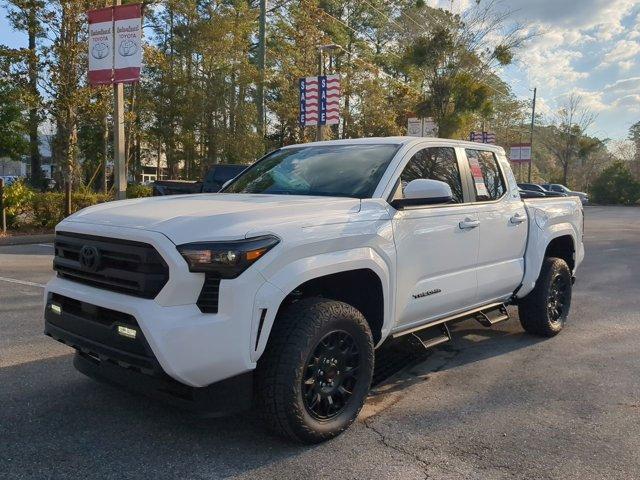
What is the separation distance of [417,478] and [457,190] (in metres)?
2.35

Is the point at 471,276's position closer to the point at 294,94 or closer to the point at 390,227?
the point at 390,227

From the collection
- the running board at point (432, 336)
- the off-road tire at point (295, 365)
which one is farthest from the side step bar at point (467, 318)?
the off-road tire at point (295, 365)

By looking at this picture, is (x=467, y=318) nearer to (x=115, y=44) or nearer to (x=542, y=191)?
(x=542, y=191)

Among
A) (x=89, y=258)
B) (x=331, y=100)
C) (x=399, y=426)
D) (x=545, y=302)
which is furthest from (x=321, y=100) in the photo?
A: (x=89, y=258)

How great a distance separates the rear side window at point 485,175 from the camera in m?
4.81

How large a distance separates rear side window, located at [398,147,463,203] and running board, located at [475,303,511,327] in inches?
42.8

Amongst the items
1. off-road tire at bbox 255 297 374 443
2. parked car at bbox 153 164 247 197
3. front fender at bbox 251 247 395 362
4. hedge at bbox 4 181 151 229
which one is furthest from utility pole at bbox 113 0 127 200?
off-road tire at bbox 255 297 374 443

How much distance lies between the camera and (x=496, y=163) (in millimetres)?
5207

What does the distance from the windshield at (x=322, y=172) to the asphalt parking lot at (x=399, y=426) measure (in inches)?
59.5

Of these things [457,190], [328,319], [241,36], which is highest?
[241,36]

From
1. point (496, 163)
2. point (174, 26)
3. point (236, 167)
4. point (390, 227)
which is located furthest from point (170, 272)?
point (174, 26)

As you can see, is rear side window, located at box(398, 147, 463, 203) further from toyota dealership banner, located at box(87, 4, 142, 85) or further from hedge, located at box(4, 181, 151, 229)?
hedge, located at box(4, 181, 151, 229)

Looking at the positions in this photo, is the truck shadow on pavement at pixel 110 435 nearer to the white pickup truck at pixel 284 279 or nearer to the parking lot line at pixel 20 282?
the white pickup truck at pixel 284 279

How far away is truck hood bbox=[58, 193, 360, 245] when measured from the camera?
9.57 ft
